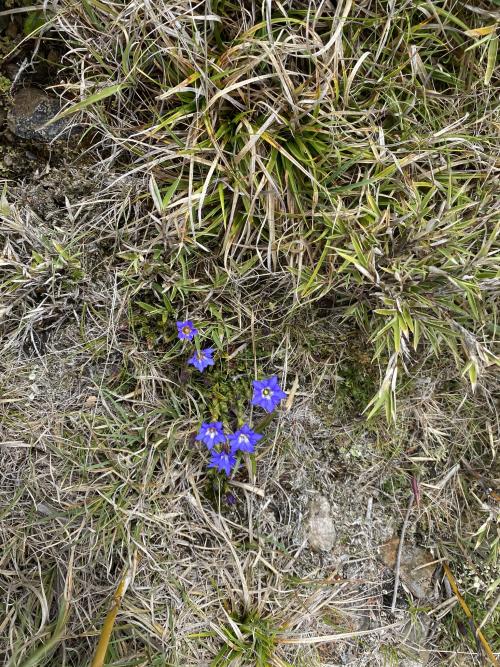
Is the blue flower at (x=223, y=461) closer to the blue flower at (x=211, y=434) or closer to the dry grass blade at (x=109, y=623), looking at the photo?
the blue flower at (x=211, y=434)

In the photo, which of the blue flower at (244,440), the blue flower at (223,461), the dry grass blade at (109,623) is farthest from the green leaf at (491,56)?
the dry grass blade at (109,623)

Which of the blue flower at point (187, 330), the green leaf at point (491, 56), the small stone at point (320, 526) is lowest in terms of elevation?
the small stone at point (320, 526)

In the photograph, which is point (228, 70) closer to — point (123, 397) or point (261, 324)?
point (261, 324)

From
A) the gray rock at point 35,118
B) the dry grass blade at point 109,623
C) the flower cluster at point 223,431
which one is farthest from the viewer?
the gray rock at point 35,118

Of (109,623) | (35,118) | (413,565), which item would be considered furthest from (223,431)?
(35,118)

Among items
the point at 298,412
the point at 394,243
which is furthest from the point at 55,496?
the point at 394,243

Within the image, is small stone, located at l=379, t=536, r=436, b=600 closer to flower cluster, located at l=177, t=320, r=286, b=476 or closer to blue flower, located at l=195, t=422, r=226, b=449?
flower cluster, located at l=177, t=320, r=286, b=476

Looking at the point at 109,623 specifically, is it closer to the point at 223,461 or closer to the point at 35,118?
the point at 223,461
